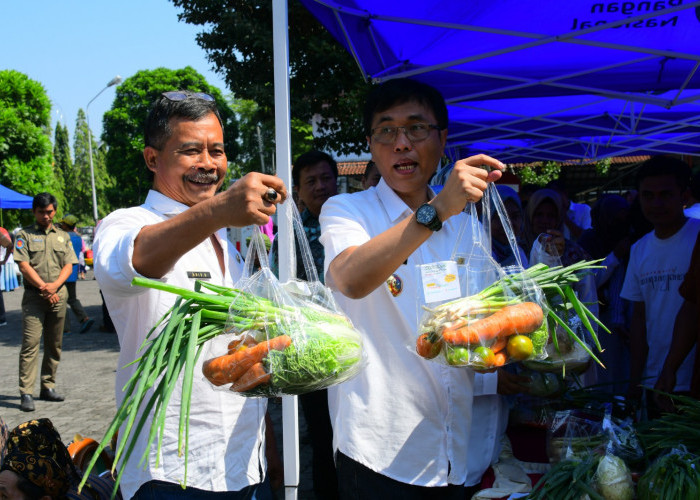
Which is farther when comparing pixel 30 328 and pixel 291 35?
pixel 291 35

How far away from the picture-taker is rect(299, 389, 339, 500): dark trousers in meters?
4.24

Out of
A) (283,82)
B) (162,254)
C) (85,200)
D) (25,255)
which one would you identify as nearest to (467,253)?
(283,82)

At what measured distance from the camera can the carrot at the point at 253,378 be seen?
1.55 m

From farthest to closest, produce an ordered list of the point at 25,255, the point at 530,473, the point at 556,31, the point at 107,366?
the point at 107,366, the point at 25,255, the point at 556,31, the point at 530,473

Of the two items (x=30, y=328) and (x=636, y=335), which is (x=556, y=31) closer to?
(x=636, y=335)

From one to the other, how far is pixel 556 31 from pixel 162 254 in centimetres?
318

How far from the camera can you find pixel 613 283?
5113mm

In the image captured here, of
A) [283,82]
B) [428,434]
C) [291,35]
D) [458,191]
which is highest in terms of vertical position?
[291,35]

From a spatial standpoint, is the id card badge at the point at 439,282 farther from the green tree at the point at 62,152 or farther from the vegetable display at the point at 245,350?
the green tree at the point at 62,152

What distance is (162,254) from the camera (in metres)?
1.70

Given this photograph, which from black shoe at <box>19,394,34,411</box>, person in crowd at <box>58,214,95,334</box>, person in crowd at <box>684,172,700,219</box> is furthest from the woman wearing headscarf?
person in crowd at <box>58,214,95,334</box>

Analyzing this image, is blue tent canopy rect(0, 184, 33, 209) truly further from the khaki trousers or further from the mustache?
the mustache

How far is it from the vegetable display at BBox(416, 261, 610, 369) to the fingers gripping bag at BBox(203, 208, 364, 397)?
0.80 feet

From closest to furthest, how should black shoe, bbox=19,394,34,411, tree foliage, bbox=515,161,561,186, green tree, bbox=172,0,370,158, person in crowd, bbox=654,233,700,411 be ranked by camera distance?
person in crowd, bbox=654,233,700,411 < black shoe, bbox=19,394,34,411 < green tree, bbox=172,0,370,158 < tree foliage, bbox=515,161,561,186
